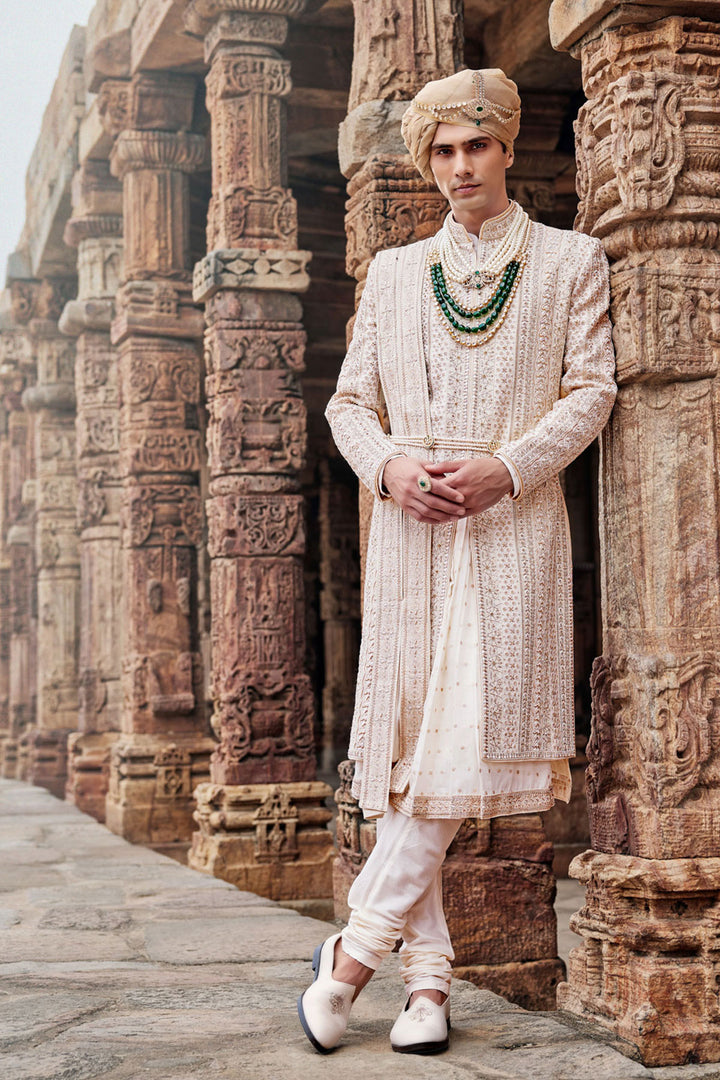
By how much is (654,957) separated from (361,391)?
1.34 meters

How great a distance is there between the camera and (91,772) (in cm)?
998

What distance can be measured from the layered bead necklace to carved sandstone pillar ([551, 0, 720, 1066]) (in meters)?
0.23

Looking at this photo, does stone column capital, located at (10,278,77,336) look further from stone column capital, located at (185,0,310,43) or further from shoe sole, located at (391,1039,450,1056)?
shoe sole, located at (391,1039,450,1056)

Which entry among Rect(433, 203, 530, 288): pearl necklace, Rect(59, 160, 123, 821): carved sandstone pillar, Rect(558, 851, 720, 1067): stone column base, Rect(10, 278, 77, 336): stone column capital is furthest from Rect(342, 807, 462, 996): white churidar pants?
Rect(10, 278, 77, 336): stone column capital

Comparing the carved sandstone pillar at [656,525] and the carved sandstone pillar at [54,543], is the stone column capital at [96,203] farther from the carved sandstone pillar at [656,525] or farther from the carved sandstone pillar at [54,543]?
the carved sandstone pillar at [656,525]

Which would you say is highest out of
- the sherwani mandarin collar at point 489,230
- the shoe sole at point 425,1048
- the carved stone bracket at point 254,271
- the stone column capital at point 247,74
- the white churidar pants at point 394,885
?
the stone column capital at point 247,74

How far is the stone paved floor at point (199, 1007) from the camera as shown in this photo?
278 centimetres

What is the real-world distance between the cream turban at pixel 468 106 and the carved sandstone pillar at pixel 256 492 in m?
3.81

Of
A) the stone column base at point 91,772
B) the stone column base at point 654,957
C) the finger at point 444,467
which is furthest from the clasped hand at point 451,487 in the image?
the stone column base at point 91,772

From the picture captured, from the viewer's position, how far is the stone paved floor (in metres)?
2.78

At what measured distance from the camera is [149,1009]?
3.40 meters

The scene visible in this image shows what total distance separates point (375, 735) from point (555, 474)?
2.13ft

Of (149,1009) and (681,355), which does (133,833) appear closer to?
(149,1009)

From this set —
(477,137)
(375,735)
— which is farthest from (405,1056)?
(477,137)
